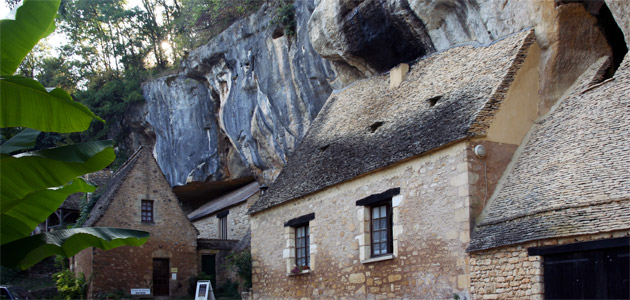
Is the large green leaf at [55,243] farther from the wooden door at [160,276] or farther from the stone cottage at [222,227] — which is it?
the stone cottage at [222,227]

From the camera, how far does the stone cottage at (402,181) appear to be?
11172mm

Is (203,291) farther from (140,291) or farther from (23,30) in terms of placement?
(23,30)

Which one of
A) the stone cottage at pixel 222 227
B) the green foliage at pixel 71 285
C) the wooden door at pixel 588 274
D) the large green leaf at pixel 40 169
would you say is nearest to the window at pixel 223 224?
the stone cottage at pixel 222 227

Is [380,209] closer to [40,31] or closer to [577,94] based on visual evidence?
[577,94]

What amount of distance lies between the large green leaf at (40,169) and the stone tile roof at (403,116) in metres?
7.07

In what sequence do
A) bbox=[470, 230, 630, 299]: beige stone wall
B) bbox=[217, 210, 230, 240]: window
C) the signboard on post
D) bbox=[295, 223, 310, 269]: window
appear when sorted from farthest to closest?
bbox=[217, 210, 230, 240]: window → the signboard on post → bbox=[295, 223, 310, 269]: window → bbox=[470, 230, 630, 299]: beige stone wall

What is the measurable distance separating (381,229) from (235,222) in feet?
42.7

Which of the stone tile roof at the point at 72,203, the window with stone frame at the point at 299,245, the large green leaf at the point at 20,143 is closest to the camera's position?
the large green leaf at the point at 20,143

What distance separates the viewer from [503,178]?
11406mm

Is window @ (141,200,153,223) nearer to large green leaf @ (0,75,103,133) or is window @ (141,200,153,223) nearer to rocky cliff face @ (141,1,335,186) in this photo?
rocky cliff face @ (141,1,335,186)

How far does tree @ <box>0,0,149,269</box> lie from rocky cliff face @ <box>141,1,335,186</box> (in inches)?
529

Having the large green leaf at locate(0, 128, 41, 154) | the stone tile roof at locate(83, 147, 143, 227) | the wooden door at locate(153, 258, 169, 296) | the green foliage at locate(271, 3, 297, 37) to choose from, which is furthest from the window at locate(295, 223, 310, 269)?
the large green leaf at locate(0, 128, 41, 154)

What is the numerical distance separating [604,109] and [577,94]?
43.7 inches

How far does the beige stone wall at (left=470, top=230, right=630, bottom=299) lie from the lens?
9289 mm
